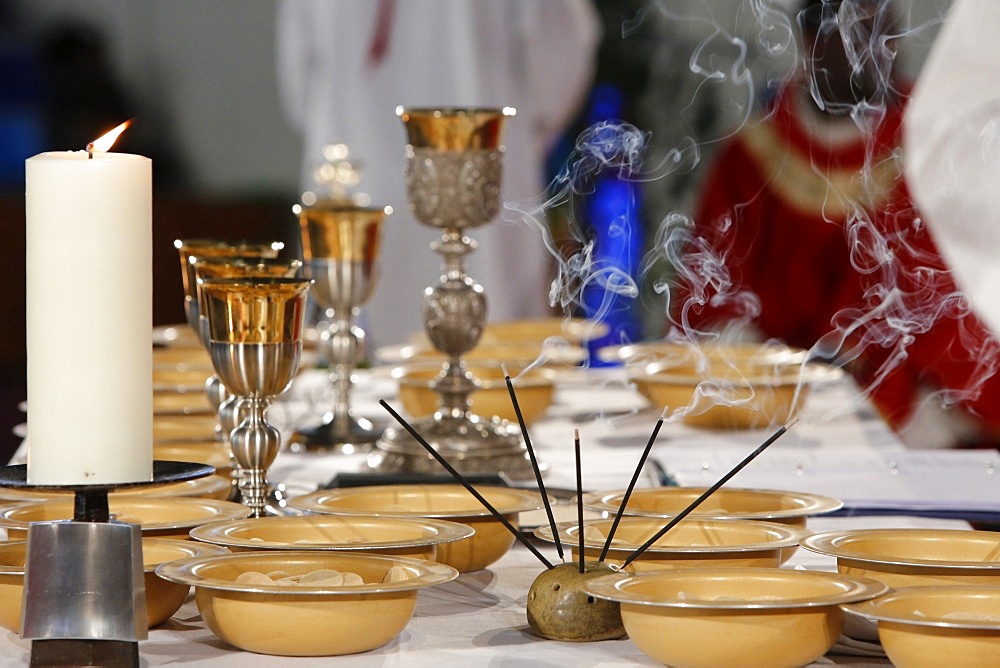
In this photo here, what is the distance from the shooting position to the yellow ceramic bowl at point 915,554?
0.82 m

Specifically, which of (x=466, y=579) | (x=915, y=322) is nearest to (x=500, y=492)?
(x=466, y=579)

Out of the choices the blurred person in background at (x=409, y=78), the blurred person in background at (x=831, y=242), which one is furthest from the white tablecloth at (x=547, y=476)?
the blurred person in background at (x=409, y=78)

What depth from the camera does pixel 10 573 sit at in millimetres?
798

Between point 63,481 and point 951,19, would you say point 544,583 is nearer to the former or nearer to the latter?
point 63,481

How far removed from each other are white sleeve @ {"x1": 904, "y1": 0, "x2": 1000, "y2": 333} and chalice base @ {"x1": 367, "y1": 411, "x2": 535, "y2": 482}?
92 cm

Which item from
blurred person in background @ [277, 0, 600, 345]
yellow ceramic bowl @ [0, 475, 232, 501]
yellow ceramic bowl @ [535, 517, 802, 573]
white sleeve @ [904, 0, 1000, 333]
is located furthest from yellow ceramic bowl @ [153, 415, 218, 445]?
blurred person in background @ [277, 0, 600, 345]

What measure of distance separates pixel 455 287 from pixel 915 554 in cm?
73

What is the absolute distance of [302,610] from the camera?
76 centimetres

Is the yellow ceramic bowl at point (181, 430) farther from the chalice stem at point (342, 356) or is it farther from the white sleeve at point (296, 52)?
the white sleeve at point (296, 52)

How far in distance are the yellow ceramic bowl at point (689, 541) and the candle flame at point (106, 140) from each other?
0.34m

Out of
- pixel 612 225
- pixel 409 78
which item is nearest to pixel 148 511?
pixel 409 78

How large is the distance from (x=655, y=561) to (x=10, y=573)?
37 centimetres

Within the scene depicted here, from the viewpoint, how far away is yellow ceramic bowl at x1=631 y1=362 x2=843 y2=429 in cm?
178

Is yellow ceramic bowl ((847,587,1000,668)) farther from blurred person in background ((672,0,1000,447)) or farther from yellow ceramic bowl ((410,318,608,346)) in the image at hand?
blurred person in background ((672,0,1000,447))
